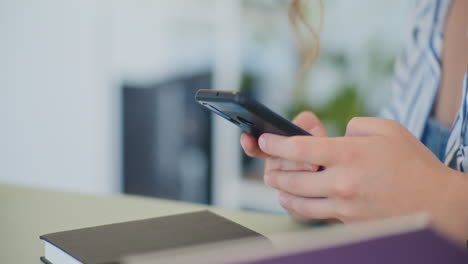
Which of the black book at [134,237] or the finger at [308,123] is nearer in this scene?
the black book at [134,237]

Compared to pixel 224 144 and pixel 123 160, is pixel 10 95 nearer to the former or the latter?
pixel 123 160

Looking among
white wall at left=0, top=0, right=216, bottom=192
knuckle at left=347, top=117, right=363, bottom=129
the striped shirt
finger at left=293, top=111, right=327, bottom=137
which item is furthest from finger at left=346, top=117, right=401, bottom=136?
white wall at left=0, top=0, right=216, bottom=192

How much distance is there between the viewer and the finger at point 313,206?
0.54 metres

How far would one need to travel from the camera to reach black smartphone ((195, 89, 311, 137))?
1.64 feet

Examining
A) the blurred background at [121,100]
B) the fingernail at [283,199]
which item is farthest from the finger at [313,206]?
the blurred background at [121,100]

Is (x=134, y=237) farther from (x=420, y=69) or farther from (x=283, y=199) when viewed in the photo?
(x=420, y=69)

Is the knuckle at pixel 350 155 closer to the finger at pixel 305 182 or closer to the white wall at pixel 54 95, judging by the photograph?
the finger at pixel 305 182

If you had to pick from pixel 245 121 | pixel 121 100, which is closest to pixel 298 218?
pixel 245 121

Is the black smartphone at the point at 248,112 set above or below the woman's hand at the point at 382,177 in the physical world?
above

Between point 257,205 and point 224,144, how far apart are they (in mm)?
325

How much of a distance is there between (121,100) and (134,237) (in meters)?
2.38

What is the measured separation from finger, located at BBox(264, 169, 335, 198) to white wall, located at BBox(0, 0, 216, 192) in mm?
2168

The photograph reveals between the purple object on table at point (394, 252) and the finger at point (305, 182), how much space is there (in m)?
0.21

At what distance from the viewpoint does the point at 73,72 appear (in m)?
2.81
